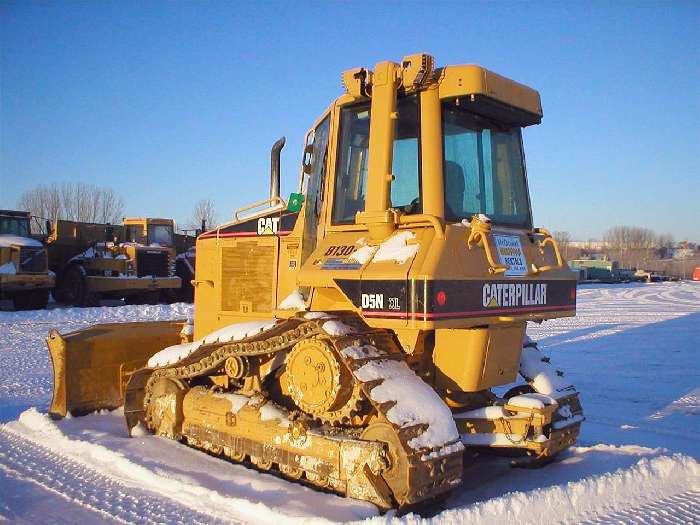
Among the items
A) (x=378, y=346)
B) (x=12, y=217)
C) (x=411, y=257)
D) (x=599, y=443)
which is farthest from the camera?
(x=12, y=217)

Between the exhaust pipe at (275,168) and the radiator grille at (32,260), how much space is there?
15909 millimetres

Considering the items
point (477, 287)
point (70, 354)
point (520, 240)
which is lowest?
point (70, 354)

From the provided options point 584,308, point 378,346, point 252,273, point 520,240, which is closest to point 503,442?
point 378,346

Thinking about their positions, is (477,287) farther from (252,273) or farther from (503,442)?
(252,273)

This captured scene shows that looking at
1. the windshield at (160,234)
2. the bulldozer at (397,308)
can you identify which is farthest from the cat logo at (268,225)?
the windshield at (160,234)

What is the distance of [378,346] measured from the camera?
4715 mm

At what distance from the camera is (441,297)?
4207 mm

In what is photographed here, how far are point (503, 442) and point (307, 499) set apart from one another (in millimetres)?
1485

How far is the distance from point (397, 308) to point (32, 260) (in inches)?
709

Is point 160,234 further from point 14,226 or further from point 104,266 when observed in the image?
point 14,226

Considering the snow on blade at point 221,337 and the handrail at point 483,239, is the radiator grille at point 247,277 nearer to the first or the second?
the snow on blade at point 221,337

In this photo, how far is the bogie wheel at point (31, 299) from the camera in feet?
66.2

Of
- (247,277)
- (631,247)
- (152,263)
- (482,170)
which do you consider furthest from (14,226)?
(631,247)

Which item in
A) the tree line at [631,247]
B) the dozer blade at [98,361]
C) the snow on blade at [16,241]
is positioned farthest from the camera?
the tree line at [631,247]
